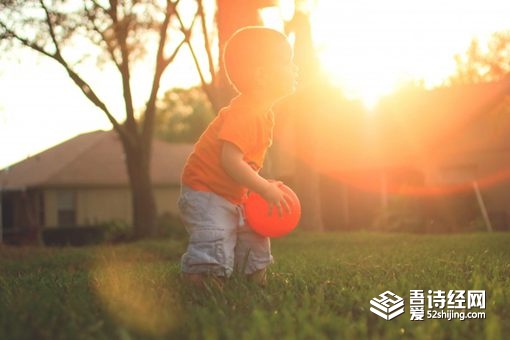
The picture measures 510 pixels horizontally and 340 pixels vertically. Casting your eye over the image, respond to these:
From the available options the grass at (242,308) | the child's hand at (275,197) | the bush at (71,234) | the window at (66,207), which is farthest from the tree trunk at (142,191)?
the child's hand at (275,197)

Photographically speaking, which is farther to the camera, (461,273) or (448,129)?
(448,129)

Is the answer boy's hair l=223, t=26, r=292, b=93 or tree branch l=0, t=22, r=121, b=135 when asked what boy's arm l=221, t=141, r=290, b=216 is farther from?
tree branch l=0, t=22, r=121, b=135

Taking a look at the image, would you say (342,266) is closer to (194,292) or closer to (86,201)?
(194,292)

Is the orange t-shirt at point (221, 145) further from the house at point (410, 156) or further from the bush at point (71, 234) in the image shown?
the bush at point (71, 234)

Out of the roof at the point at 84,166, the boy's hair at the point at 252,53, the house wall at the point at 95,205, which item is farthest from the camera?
the house wall at the point at 95,205

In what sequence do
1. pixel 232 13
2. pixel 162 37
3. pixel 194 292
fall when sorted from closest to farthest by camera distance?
pixel 194 292 < pixel 232 13 < pixel 162 37

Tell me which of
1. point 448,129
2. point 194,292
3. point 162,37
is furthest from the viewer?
point 448,129

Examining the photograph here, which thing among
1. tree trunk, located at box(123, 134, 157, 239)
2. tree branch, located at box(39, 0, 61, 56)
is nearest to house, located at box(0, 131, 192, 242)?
tree trunk, located at box(123, 134, 157, 239)

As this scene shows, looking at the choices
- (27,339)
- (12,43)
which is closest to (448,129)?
(12,43)

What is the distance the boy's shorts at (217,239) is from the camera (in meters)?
4.14

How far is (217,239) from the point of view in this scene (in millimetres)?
4160

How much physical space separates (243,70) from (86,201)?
29.6m

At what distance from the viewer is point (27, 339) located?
2.52 meters

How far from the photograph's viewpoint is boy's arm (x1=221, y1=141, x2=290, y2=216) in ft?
13.4
